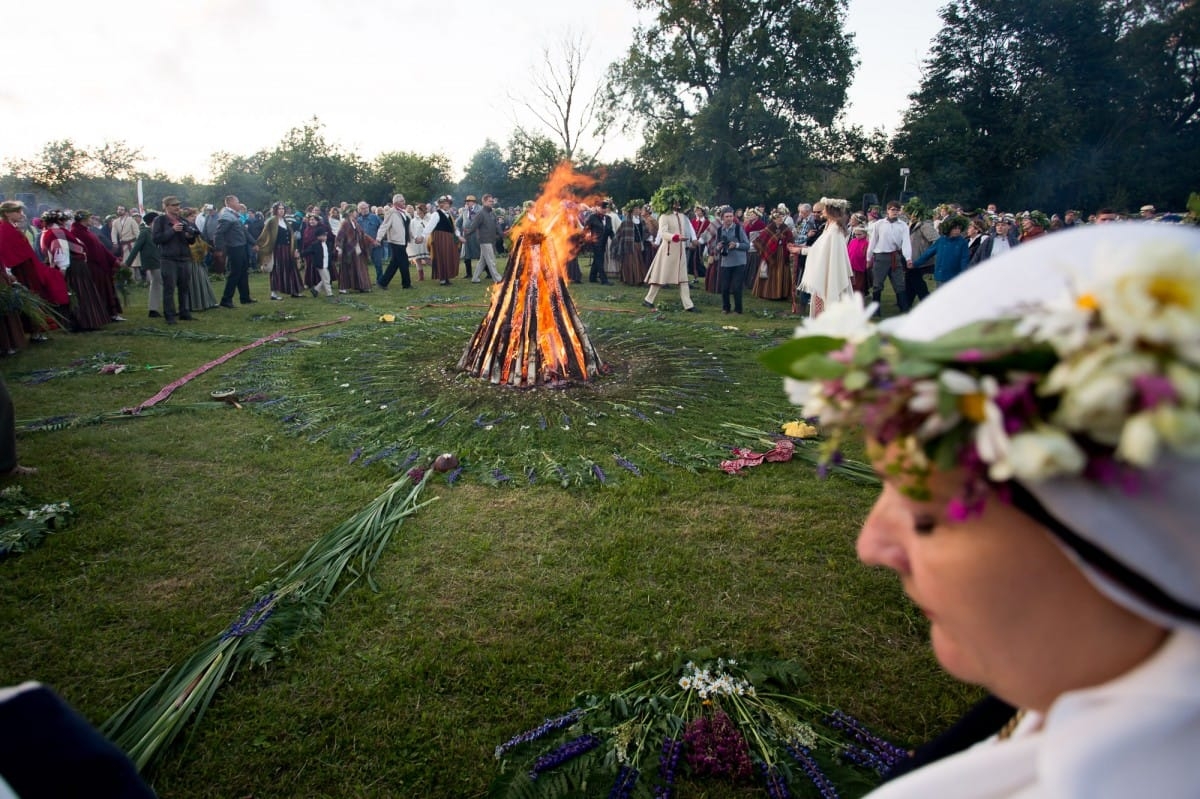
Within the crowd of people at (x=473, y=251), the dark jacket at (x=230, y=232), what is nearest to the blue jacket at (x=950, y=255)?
the crowd of people at (x=473, y=251)

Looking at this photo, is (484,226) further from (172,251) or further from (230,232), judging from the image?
(172,251)

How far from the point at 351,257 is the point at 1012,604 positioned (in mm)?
18762

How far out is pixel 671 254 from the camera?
46.1 feet

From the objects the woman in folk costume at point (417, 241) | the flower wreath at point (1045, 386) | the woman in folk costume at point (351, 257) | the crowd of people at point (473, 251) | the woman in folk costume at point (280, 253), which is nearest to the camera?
the flower wreath at point (1045, 386)

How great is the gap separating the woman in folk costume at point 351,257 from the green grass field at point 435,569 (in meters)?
10.1

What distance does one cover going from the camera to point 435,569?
14.0 feet

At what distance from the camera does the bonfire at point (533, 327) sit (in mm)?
8086

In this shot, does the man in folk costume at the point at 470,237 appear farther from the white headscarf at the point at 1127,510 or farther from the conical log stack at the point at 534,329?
the white headscarf at the point at 1127,510

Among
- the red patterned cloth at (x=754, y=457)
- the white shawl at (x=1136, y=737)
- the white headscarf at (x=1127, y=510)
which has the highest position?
the white headscarf at (x=1127, y=510)

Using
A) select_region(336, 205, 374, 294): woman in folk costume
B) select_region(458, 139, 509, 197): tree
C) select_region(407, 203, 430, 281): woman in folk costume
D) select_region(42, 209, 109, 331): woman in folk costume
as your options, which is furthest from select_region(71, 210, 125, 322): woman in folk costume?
select_region(458, 139, 509, 197): tree

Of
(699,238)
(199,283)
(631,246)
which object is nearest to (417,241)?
(199,283)

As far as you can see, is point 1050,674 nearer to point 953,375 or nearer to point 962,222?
point 953,375

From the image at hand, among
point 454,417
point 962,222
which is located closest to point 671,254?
point 962,222

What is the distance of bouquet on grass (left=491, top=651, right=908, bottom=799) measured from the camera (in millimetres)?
2713
